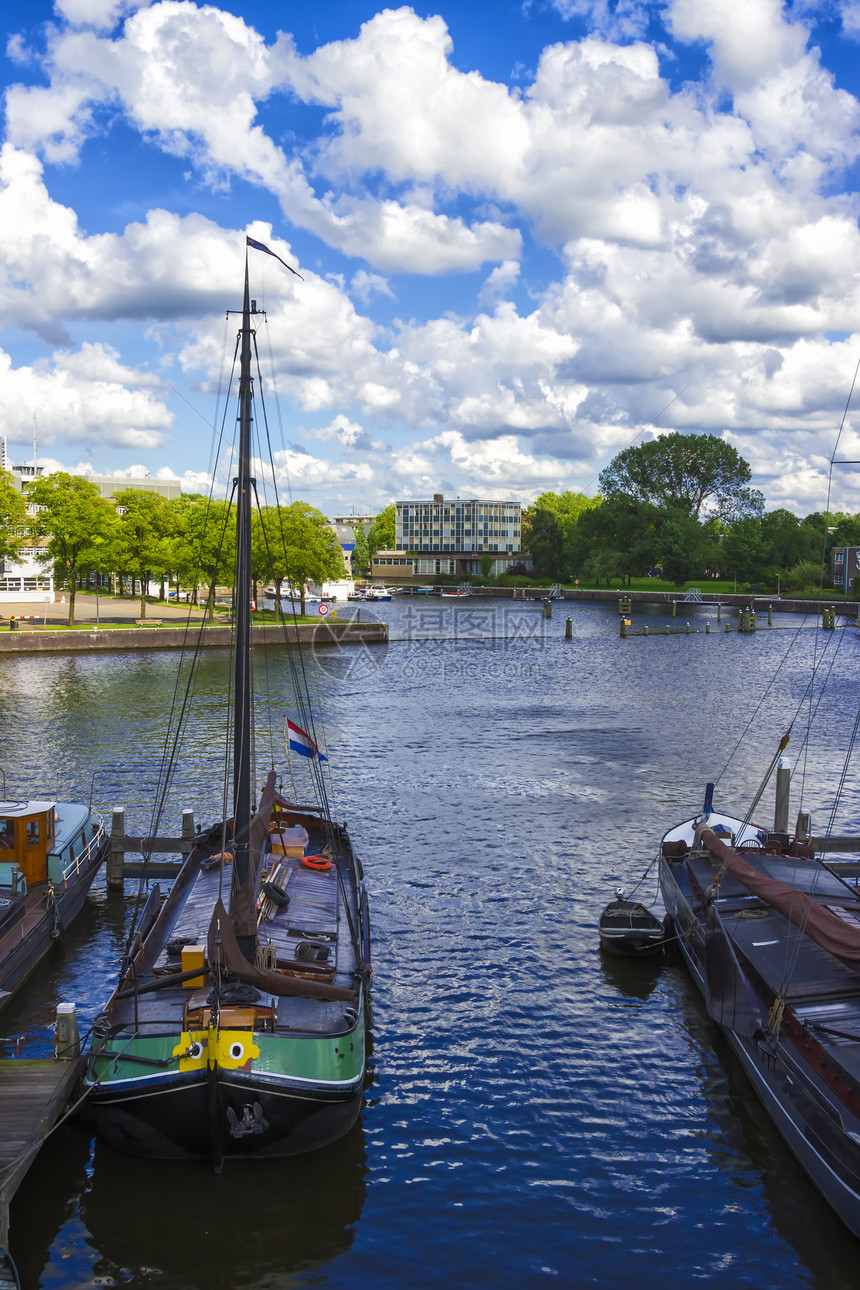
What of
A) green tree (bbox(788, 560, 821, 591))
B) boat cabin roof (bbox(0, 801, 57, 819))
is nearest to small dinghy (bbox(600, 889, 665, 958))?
boat cabin roof (bbox(0, 801, 57, 819))

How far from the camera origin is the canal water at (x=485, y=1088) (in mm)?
13758

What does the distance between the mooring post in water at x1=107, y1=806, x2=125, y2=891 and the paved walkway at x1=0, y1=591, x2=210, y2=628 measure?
6442 cm

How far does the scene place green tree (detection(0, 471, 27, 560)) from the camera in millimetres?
85438

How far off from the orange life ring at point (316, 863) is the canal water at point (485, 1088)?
2634 mm

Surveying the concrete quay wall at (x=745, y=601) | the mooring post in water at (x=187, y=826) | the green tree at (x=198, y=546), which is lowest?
the mooring post in water at (x=187, y=826)

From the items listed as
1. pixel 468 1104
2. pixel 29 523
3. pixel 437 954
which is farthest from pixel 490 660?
pixel 468 1104

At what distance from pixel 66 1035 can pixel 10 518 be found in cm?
8006

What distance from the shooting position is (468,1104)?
17.5 metres

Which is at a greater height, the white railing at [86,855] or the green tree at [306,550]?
the green tree at [306,550]

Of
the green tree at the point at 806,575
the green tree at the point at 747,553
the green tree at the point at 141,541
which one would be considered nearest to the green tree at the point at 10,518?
the green tree at the point at 141,541

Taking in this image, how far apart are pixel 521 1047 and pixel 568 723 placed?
37.1 m
